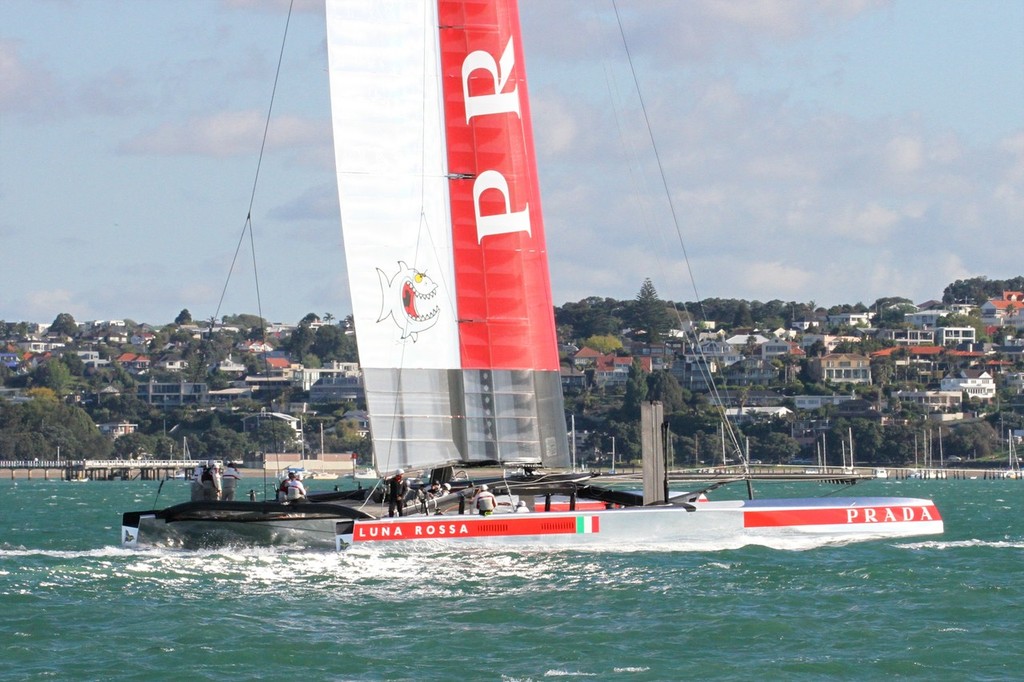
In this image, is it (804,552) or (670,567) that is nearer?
(670,567)

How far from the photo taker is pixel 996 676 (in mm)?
14719

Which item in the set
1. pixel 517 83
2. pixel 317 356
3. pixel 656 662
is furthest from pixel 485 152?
pixel 317 356

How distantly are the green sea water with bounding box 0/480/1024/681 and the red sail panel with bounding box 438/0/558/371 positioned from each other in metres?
3.54

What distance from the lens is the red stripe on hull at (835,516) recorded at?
22.8 metres

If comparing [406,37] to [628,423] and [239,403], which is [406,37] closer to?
[628,423]

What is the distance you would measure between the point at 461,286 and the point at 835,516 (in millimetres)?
5699

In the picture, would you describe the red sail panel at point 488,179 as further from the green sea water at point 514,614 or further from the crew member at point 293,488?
the green sea water at point 514,614

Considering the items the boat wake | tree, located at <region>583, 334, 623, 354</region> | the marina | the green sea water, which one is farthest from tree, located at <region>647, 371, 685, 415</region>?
the green sea water

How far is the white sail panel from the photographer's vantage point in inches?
909

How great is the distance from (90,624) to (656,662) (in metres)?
5.58

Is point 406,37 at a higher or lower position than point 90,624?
higher

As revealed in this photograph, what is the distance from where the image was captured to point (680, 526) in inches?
879

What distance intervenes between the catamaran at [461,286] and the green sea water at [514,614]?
2.08 feet

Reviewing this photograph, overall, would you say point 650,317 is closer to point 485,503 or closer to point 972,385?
point 972,385
